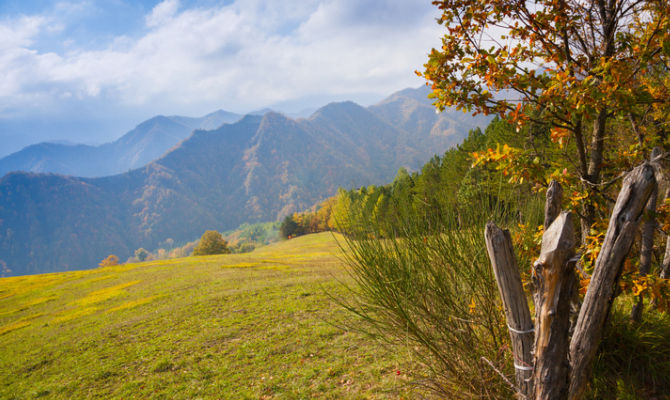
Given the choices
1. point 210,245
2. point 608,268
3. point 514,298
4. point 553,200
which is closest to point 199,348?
point 514,298

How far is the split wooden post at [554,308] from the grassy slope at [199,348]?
1.59 meters

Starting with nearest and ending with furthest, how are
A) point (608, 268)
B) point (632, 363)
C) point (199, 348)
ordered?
1. point (608, 268)
2. point (632, 363)
3. point (199, 348)

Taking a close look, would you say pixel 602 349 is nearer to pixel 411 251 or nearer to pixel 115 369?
pixel 411 251

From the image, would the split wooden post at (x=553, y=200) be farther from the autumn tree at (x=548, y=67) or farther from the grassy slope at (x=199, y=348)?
the grassy slope at (x=199, y=348)

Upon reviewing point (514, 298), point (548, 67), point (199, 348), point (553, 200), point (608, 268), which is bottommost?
point (199, 348)

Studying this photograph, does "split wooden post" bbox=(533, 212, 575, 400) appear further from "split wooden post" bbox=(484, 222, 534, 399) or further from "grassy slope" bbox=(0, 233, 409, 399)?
"grassy slope" bbox=(0, 233, 409, 399)

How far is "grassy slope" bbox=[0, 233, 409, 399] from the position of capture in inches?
253

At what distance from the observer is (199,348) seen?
9062 millimetres

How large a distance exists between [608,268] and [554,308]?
446 mm

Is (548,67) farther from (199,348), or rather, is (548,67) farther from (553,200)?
(199,348)

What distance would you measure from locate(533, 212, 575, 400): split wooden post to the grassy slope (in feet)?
5.21

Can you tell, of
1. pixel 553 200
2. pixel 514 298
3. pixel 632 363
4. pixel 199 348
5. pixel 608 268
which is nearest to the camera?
pixel 608 268

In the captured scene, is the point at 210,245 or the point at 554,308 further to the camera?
the point at 210,245

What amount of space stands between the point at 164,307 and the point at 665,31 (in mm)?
17996
